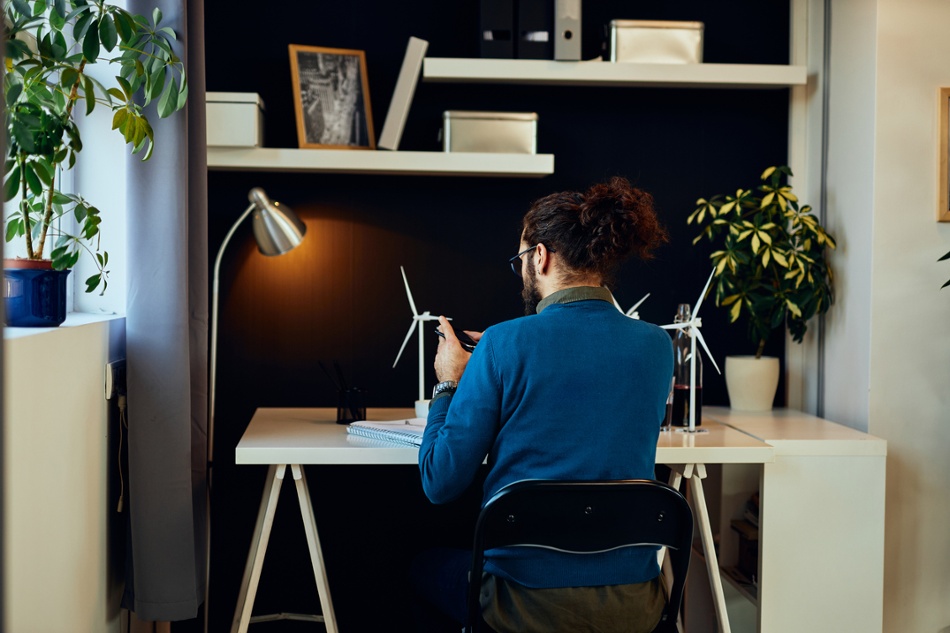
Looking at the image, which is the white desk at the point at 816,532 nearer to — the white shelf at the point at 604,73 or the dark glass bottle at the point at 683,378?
the dark glass bottle at the point at 683,378

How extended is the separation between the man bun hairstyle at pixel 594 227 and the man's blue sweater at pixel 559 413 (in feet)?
0.29

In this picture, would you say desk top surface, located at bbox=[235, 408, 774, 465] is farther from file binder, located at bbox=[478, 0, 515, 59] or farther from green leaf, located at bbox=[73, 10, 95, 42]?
file binder, located at bbox=[478, 0, 515, 59]

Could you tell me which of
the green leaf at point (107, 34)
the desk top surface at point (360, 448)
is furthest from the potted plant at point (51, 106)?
the desk top surface at point (360, 448)

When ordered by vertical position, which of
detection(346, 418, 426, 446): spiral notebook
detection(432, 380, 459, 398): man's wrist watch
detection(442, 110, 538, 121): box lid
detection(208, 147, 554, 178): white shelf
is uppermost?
detection(442, 110, 538, 121): box lid

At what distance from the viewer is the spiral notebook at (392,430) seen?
7.23ft

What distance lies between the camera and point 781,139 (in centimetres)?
304

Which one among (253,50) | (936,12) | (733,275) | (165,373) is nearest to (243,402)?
(165,373)

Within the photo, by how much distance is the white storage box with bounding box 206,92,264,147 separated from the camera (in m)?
2.61

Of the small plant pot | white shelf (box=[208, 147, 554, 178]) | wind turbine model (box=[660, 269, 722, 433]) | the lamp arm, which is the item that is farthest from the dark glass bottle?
the small plant pot

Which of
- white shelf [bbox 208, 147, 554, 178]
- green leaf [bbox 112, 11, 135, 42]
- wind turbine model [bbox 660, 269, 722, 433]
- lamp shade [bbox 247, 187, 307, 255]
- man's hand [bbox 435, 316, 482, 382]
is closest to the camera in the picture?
green leaf [bbox 112, 11, 135, 42]

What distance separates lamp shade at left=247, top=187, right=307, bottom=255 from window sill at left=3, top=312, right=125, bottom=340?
0.51m

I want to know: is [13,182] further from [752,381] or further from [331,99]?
[752,381]

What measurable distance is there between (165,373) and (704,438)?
1330 millimetres

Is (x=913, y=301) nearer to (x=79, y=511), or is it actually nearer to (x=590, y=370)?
(x=590, y=370)
